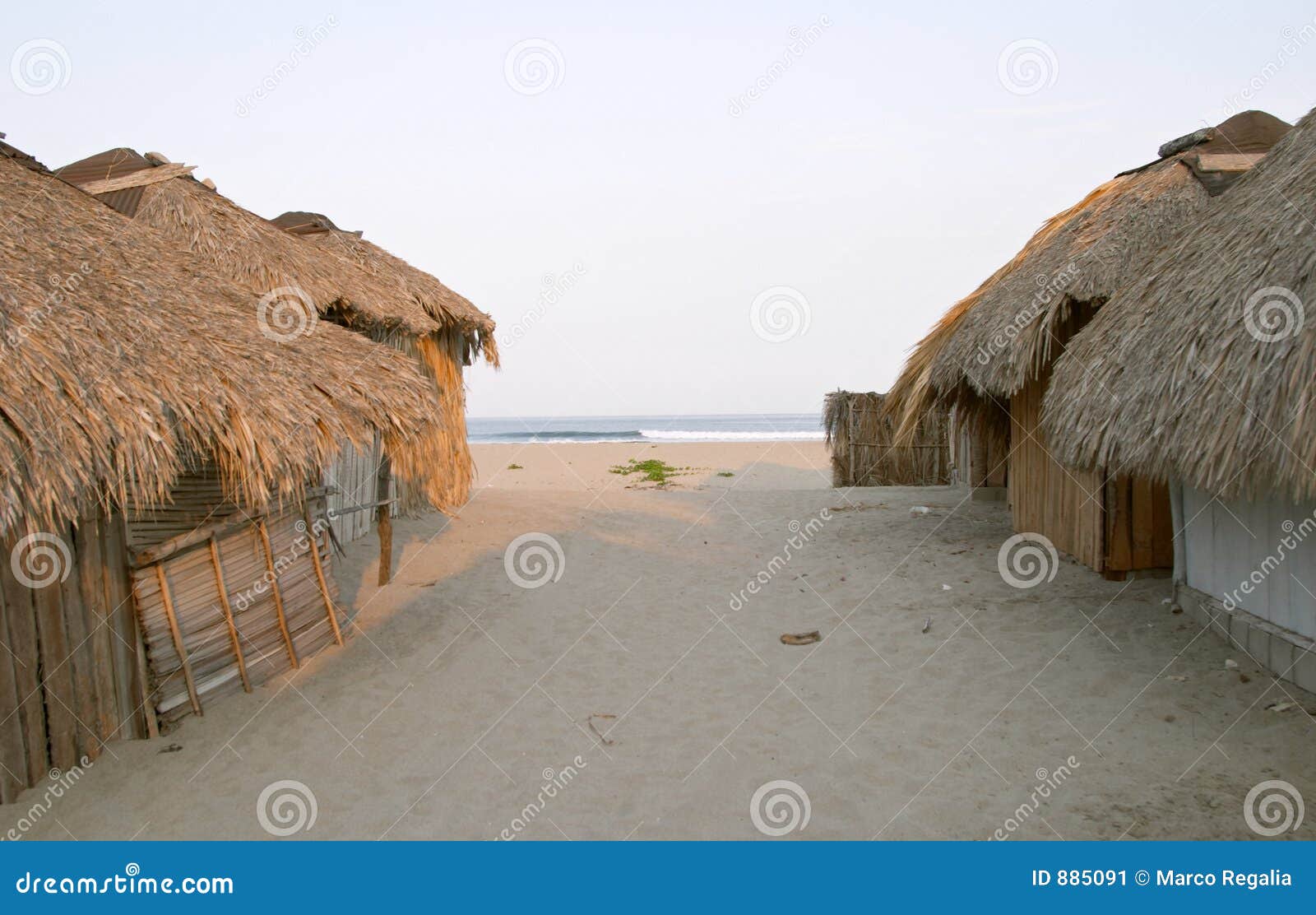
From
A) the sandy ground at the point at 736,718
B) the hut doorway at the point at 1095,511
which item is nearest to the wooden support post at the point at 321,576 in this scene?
the sandy ground at the point at 736,718

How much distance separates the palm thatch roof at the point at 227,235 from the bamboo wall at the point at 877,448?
331 inches

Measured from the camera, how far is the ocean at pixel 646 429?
47938 mm

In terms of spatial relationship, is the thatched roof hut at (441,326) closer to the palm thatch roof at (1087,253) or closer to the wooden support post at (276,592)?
the wooden support post at (276,592)

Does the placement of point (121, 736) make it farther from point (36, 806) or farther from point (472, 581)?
point (472, 581)

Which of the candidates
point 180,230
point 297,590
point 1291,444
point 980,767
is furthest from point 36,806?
point 1291,444

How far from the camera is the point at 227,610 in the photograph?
5500 mm

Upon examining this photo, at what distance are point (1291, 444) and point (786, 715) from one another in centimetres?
311

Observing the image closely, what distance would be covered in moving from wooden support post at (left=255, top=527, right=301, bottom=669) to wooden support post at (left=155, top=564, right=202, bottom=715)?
74cm

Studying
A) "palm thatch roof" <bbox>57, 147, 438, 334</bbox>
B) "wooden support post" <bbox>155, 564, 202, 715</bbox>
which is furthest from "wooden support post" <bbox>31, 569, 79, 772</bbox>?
"palm thatch roof" <bbox>57, 147, 438, 334</bbox>

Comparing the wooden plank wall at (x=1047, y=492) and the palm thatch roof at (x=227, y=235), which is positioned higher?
the palm thatch roof at (x=227, y=235)

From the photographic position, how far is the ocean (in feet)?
157

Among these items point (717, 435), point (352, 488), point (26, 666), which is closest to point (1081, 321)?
point (352, 488)

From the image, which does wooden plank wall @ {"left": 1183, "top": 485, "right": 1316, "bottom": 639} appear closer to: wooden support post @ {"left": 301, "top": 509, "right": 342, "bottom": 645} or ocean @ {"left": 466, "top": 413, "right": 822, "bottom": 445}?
wooden support post @ {"left": 301, "top": 509, "right": 342, "bottom": 645}

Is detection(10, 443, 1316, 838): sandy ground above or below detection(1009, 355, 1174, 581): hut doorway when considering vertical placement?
below
